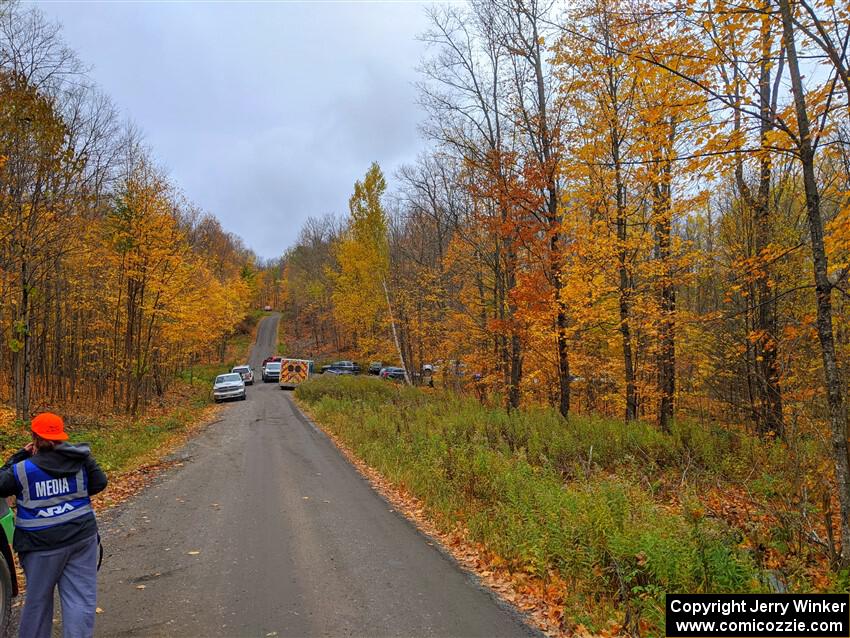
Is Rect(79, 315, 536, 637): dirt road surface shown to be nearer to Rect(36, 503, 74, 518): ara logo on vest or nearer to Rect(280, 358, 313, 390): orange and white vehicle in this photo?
Rect(36, 503, 74, 518): ara logo on vest

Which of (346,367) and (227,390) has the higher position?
Answer: (346,367)

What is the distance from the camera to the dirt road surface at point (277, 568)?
15.1ft

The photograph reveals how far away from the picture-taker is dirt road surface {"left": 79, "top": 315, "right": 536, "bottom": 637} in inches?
181

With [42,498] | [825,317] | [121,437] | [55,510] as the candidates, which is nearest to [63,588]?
[55,510]

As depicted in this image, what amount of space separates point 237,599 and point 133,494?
5790 mm

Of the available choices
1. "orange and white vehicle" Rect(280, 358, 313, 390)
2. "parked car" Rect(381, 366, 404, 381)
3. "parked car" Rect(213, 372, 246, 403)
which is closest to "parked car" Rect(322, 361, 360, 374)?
"parked car" Rect(381, 366, 404, 381)

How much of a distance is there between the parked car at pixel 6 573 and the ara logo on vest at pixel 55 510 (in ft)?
2.70

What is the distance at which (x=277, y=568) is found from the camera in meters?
5.81

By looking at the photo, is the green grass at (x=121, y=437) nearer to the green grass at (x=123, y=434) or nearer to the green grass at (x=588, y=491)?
the green grass at (x=123, y=434)

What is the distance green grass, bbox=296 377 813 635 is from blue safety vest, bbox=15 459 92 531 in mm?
4604

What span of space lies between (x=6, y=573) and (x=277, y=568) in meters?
2.59

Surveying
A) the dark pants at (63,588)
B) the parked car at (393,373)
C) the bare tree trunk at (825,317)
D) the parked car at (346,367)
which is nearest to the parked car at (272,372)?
the parked car at (346,367)

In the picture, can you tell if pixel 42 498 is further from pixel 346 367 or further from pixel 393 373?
pixel 346 367

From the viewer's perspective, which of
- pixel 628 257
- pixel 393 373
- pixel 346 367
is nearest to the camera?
pixel 628 257
